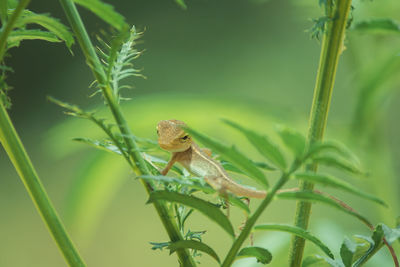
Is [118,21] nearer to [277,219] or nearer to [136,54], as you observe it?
[136,54]

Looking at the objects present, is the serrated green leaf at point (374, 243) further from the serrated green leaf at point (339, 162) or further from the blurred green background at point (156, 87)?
the blurred green background at point (156, 87)

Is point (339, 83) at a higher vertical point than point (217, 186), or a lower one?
higher

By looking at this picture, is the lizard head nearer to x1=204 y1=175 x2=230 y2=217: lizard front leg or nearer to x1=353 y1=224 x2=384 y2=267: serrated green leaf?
x1=204 y1=175 x2=230 y2=217: lizard front leg

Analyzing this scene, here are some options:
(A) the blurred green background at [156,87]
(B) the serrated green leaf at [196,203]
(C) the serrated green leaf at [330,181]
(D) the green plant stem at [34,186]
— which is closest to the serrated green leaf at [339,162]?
(C) the serrated green leaf at [330,181]

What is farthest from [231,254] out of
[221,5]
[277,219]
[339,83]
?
[221,5]

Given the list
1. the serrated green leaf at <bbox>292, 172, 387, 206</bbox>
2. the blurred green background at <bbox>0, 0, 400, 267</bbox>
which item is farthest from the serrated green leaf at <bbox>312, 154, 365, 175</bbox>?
the blurred green background at <bbox>0, 0, 400, 267</bbox>

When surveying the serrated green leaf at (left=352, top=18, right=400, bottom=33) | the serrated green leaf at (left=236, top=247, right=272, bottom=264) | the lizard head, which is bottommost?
the serrated green leaf at (left=236, top=247, right=272, bottom=264)

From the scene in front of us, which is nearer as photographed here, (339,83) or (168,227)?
(168,227)
